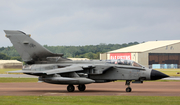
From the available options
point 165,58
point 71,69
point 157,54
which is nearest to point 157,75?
point 71,69

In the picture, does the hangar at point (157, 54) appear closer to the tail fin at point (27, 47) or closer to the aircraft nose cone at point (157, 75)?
the aircraft nose cone at point (157, 75)

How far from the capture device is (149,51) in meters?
87.1

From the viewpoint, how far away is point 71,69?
76.8 feet

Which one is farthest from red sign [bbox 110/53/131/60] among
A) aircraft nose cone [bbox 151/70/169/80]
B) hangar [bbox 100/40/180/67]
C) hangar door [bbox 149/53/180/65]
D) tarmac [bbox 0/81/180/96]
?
aircraft nose cone [bbox 151/70/169/80]

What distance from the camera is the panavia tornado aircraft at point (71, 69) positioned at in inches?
914

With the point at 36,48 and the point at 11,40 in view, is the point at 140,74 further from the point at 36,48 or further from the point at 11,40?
the point at 11,40

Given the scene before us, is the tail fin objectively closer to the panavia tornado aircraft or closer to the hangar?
the panavia tornado aircraft

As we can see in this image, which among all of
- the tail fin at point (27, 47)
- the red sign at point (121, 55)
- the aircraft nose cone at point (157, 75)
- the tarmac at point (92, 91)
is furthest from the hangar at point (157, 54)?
the tail fin at point (27, 47)

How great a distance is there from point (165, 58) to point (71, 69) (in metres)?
71.2

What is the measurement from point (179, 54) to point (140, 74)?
71.0m

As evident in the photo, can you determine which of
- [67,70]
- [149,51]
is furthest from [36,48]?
[149,51]

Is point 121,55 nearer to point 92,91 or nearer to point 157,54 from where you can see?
point 157,54

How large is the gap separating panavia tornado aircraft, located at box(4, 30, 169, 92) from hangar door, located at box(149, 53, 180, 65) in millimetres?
65202

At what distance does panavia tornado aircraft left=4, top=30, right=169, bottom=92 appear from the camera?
914 inches
